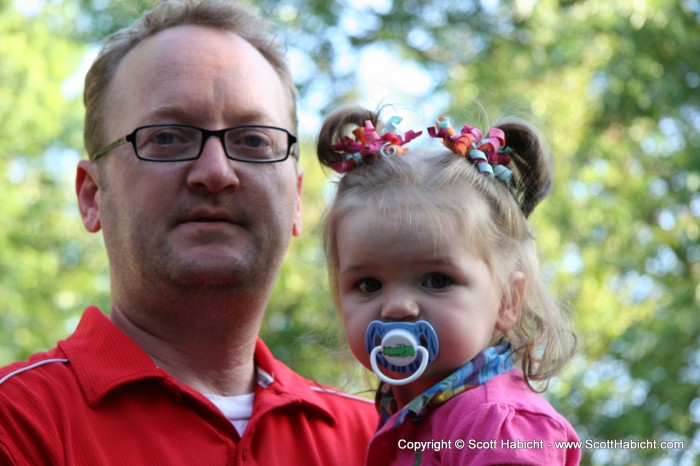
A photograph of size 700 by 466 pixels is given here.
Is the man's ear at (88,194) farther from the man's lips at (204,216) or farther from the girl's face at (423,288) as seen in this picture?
the girl's face at (423,288)

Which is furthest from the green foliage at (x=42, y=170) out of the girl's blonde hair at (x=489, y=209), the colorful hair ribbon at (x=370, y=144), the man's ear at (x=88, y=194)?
the girl's blonde hair at (x=489, y=209)

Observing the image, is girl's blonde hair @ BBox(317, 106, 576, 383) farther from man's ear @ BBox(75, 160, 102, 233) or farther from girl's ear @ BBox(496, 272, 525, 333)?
man's ear @ BBox(75, 160, 102, 233)

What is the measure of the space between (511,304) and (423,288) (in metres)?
0.32

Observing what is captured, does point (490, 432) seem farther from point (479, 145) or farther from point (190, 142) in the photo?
point (190, 142)

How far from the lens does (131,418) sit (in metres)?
2.61

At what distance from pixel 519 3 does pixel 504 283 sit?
6094mm

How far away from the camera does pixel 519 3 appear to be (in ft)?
26.7

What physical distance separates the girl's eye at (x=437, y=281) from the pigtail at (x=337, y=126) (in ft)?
1.94

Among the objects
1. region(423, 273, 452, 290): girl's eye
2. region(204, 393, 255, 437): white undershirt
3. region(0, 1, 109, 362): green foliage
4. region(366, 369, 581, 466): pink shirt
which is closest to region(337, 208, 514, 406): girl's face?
region(423, 273, 452, 290): girl's eye

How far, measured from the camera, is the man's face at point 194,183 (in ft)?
9.75

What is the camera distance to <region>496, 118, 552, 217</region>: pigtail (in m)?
2.72

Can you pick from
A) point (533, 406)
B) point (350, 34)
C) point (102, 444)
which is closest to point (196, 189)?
point (102, 444)

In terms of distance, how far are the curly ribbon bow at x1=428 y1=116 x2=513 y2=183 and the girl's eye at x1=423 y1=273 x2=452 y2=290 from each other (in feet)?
1.22

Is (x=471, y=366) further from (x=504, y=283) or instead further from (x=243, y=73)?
(x=243, y=73)
